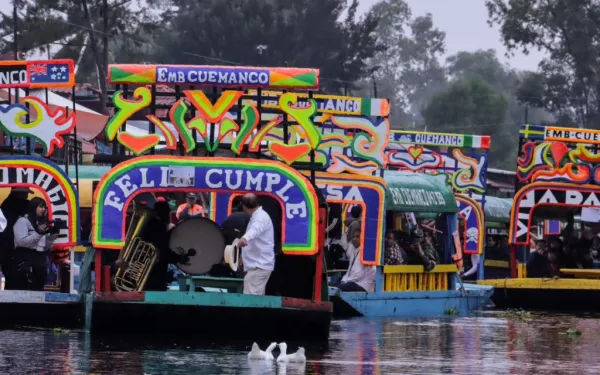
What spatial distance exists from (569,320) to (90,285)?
8.35 metres

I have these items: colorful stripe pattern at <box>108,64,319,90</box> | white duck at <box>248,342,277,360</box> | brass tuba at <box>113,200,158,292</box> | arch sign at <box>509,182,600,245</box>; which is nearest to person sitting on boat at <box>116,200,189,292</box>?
brass tuba at <box>113,200,158,292</box>

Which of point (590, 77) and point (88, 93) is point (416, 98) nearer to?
point (590, 77)

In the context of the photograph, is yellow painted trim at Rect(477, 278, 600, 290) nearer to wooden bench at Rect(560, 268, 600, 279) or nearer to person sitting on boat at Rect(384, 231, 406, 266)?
wooden bench at Rect(560, 268, 600, 279)

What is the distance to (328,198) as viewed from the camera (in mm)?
22266

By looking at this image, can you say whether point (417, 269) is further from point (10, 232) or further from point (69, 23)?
point (69, 23)

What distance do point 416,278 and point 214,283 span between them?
6.50m

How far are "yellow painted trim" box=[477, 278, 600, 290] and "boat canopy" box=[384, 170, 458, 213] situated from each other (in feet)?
6.80

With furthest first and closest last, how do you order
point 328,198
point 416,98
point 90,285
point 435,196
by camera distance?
point 416,98, point 435,196, point 328,198, point 90,285

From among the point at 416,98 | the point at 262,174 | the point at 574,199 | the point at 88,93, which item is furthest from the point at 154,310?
the point at 416,98

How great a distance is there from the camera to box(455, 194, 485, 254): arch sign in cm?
3044

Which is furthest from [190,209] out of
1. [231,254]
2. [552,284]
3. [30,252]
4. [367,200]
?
[231,254]

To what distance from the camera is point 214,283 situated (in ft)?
58.6

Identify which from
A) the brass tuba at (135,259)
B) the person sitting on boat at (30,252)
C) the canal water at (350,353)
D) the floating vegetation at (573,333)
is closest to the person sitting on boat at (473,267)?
the floating vegetation at (573,333)

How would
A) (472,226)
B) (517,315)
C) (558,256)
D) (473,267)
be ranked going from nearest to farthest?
(517,315) → (558,256) → (472,226) → (473,267)
